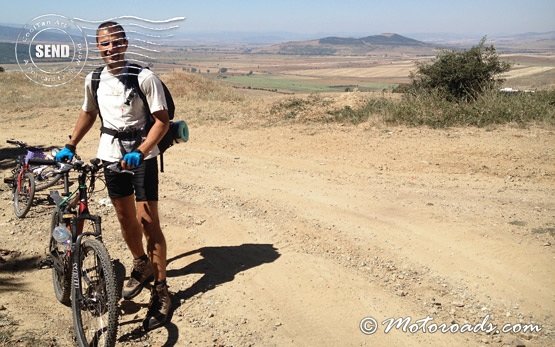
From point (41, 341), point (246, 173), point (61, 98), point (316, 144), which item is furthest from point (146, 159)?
point (61, 98)

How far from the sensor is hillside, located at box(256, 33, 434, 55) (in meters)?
129

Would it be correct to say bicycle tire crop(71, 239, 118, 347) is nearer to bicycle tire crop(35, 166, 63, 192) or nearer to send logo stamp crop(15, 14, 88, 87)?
send logo stamp crop(15, 14, 88, 87)

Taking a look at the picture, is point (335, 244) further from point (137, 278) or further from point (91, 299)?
point (91, 299)

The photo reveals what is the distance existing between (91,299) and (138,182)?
87 centimetres

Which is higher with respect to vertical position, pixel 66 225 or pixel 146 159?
pixel 146 159

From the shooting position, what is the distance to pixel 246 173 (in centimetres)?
756

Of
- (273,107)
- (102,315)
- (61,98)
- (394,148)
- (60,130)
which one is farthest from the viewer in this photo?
(61,98)

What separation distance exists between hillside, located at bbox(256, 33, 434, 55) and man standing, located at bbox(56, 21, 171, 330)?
116 meters

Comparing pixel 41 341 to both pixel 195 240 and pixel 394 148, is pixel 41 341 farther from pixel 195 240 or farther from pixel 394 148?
pixel 394 148

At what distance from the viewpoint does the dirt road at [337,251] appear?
3.46m

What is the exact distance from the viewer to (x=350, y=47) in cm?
15138

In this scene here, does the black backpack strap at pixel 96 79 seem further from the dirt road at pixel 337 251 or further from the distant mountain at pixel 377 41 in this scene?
the distant mountain at pixel 377 41

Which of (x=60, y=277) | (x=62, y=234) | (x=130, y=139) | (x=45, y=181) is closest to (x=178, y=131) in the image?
(x=130, y=139)

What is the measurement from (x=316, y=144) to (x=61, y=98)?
1235 centimetres
